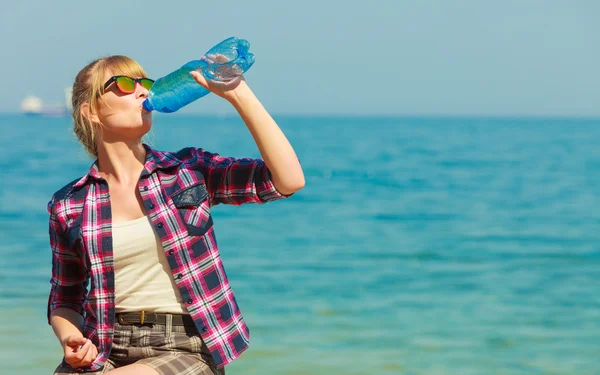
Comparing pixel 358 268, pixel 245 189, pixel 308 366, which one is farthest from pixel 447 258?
pixel 245 189

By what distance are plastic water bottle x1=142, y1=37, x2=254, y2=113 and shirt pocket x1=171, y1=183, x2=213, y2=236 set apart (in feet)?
1.01

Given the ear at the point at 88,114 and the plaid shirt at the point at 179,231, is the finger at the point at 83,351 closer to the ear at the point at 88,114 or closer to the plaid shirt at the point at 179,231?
the plaid shirt at the point at 179,231

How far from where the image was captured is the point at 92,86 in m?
3.18

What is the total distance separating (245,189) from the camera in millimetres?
3053

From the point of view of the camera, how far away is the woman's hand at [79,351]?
299 cm

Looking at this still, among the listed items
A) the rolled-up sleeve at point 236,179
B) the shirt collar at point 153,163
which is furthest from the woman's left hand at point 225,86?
the shirt collar at point 153,163

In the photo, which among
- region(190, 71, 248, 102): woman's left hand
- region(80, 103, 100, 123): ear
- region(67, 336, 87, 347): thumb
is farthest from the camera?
region(80, 103, 100, 123): ear

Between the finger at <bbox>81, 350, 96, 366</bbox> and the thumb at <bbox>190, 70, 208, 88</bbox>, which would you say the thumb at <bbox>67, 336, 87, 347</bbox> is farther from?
the thumb at <bbox>190, 70, 208, 88</bbox>

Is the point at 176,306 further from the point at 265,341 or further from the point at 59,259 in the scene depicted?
the point at 265,341

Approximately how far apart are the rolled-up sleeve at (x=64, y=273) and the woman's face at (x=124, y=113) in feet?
1.21

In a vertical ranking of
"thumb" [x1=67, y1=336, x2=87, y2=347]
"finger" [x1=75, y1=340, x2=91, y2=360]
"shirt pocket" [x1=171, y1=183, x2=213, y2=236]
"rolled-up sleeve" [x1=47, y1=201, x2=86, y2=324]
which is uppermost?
"shirt pocket" [x1=171, y1=183, x2=213, y2=236]

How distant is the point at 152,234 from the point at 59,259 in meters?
0.42

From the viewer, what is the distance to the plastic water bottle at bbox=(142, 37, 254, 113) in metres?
2.87

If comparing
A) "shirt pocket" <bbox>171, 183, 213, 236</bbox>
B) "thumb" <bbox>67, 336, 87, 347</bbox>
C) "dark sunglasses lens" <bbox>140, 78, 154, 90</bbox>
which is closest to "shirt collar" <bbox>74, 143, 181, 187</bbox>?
"shirt pocket" <bbox>171, 183, 213, 236</bbox>
